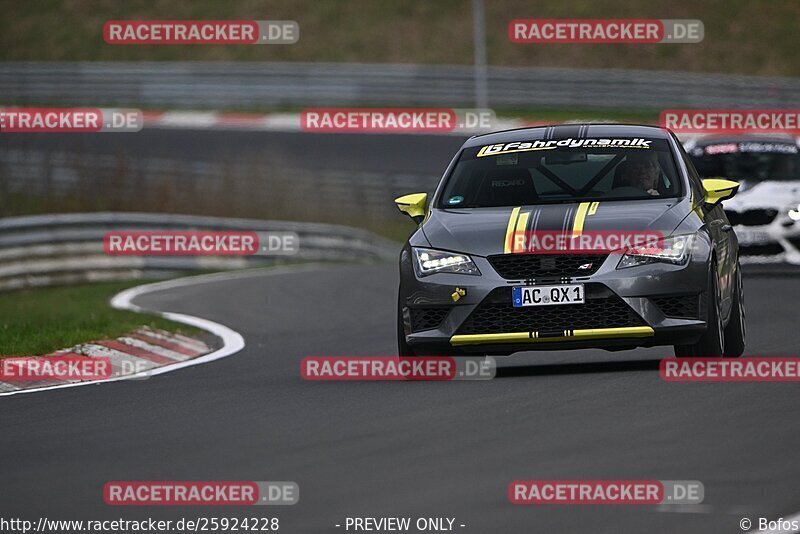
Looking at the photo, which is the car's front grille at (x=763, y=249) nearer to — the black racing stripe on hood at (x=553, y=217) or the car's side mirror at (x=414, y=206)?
the car's side mirror at (x=414, y=206)

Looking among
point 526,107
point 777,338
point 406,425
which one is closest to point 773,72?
point 526,107

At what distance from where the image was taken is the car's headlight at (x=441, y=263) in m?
9.81

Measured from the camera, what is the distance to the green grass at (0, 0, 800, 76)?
49375 mm

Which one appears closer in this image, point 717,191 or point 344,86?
point 717,191

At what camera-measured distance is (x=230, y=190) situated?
30.1 meters

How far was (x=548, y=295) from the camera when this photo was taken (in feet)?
31.6

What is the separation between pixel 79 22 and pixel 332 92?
44.6 feet
